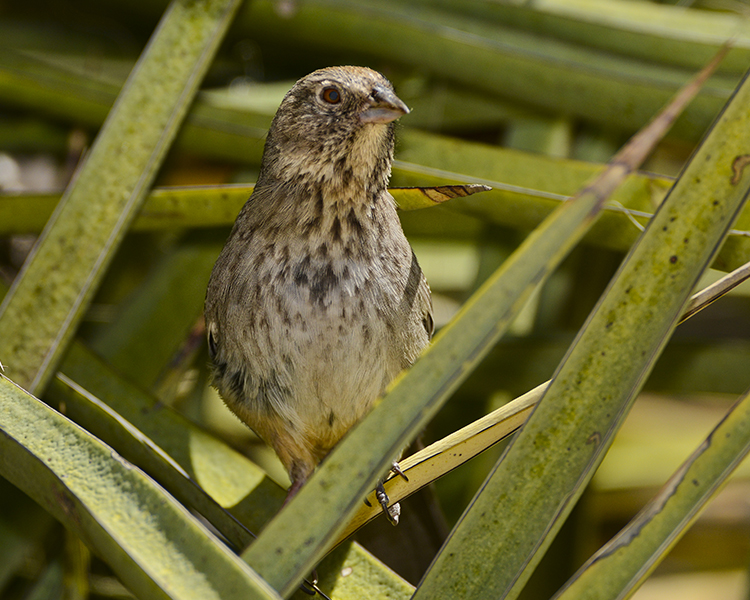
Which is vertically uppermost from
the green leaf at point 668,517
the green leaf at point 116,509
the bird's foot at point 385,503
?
the green leaf at point 668,517

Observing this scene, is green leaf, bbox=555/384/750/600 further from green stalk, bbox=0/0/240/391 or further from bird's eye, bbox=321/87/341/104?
green stalk, bbox=0/0/240/391

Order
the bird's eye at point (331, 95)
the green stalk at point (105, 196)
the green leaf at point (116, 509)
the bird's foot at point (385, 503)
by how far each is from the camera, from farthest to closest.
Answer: the green stalk at point (105, 196) < the bird's eye at point (331, 95) < the bird's foot at point (385, 503) < the green leaf at point (116, 509)

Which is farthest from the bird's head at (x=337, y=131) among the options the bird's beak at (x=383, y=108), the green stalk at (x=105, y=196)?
the green stalk at (x=105, y=196)

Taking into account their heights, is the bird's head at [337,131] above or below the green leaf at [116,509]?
above

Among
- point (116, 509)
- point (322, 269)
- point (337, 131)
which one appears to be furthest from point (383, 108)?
point (116, 509)

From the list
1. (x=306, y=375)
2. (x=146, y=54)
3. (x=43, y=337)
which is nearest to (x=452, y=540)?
(x=306, y=375)

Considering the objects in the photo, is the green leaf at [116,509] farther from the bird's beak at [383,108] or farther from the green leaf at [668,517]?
the bird's beak at [383,108]

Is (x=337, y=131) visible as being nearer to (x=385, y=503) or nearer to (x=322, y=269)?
(x=322, y=269)
